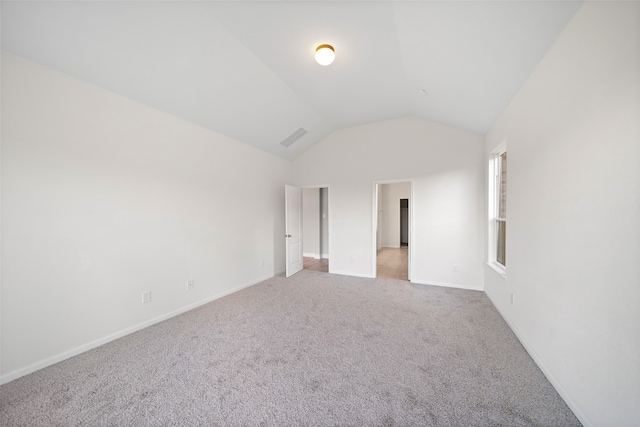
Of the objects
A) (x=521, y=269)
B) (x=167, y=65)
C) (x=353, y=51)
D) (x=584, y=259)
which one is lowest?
(x=521, y=269)

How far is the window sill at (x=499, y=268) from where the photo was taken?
9.25ft

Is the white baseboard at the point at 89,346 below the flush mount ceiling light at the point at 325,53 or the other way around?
below

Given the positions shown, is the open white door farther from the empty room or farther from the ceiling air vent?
the empty room

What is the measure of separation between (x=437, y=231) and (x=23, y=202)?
502 cm

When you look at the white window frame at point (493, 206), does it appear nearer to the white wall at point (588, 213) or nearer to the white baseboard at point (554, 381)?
the white baseboard at point (554, 381)

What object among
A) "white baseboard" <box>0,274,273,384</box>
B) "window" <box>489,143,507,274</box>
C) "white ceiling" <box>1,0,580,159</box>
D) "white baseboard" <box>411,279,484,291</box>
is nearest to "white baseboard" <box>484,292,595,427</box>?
"window" <box>489,143,507,274</box>

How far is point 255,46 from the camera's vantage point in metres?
2.33

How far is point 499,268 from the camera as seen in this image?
317 centimetres

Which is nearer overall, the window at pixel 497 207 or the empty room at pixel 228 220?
the empty room at pixel 228 220

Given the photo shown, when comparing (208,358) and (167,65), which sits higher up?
(167,65)

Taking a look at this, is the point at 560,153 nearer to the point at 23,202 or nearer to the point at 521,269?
the point at 521,269

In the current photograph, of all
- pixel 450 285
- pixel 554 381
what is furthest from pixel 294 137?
pixel 554 381

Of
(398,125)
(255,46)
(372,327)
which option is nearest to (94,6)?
(255,46)

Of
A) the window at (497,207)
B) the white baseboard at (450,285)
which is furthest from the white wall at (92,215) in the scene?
the window at (497,207)
